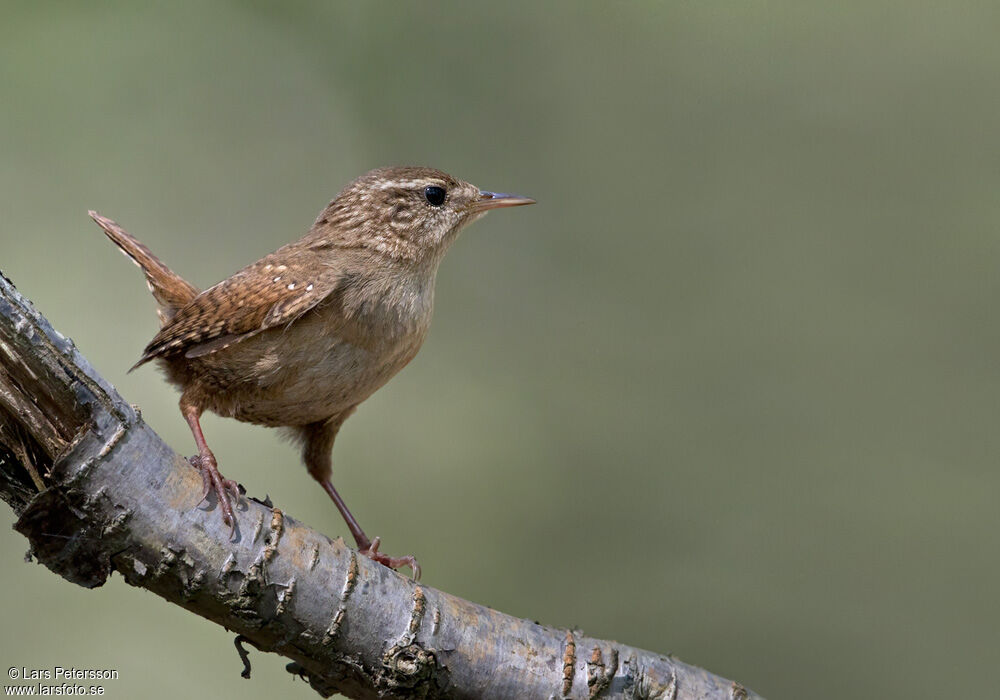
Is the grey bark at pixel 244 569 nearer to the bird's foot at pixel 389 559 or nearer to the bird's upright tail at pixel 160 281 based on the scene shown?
the bird's foot at pixel 389 559

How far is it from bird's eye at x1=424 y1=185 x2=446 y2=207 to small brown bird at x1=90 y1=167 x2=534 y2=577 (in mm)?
157

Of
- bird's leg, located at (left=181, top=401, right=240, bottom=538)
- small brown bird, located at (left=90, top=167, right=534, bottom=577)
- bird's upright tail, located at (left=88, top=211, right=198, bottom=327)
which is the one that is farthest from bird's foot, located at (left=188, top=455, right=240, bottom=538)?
bird's upright tail, located at (left=88, top=211, right=198, bottom=327)

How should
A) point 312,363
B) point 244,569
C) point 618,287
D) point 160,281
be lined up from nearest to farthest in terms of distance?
point 244,569, point 312,363, point 160,281, point 618,287

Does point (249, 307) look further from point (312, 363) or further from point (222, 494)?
point (222, 494)

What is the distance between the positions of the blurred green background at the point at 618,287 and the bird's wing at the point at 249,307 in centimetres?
170

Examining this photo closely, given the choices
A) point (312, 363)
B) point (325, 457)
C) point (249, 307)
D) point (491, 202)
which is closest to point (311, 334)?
point (312, 363)

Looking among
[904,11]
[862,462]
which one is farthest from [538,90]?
[862,462]

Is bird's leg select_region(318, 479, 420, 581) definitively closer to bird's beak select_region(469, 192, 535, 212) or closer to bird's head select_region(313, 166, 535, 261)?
bird's head select_region(313, 166, 535, 261)

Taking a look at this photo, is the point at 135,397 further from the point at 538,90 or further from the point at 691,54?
the point at 691,54

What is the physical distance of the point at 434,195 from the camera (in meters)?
3.79

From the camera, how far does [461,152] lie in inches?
239

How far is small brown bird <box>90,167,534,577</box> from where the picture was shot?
3.17 metres

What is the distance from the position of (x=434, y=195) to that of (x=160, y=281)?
1.04 metres

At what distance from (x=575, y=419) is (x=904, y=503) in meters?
1.85
